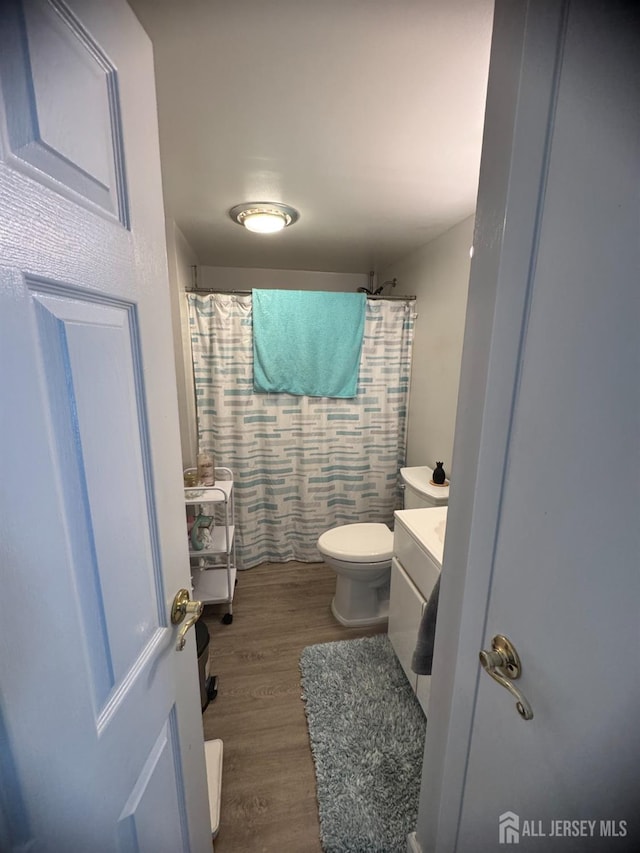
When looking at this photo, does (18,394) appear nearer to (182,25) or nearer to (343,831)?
(182,25)

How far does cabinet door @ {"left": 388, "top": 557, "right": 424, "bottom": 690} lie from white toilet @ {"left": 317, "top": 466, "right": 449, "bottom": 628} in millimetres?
200

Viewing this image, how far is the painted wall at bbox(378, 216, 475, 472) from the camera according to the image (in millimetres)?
1799

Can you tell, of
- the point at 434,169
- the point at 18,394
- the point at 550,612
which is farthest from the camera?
the point at 434,169

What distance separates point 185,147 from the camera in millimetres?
1182

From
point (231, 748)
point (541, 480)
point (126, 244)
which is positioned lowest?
point (231, 748)

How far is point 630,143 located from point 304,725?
1.91 metres

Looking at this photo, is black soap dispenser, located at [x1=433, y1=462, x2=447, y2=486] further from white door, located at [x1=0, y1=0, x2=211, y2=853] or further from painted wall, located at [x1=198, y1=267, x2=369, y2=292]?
painted wall, located at [x1=198, y1=267, x2=369, y2=292]

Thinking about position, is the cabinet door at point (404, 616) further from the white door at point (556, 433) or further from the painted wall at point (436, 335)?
the painted wall at point (436, 335)

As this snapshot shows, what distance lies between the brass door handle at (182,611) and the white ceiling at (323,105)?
4.23 ft

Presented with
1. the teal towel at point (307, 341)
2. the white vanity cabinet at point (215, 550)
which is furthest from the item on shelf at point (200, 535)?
the teal towel at point (307, 341)

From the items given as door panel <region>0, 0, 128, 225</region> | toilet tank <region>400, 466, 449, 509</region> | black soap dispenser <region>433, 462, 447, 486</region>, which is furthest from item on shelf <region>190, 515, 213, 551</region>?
door panel <region>0, 0, 128, 225</region>

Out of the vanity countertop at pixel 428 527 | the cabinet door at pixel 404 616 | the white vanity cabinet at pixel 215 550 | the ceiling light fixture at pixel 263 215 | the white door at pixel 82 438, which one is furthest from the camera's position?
the white vanity cabinet at pixel 215 550

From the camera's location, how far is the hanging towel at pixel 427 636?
3.33ft

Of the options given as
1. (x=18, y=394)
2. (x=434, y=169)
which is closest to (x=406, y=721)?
(x=18, y=394)
